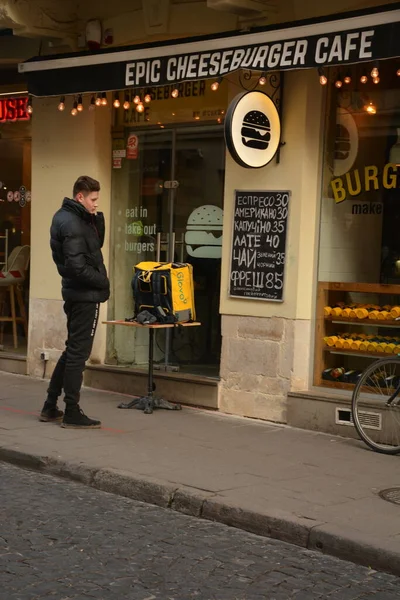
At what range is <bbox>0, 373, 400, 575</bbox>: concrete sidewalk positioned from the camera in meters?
5.94

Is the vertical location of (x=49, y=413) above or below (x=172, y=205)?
below

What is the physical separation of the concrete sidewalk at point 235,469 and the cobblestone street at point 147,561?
12cm

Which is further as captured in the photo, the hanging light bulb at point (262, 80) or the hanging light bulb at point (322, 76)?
the hanging light bulb at point (262, 80)

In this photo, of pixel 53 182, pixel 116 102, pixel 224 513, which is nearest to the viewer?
pixel 224 513

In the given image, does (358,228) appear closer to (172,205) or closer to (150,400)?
(172,205)

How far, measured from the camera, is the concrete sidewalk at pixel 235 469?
5.94m

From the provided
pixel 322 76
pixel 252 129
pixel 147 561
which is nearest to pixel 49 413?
pixel 252 129

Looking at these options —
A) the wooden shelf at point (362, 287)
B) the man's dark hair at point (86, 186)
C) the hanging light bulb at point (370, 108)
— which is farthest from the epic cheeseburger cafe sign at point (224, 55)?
the wooden shelf at point (362, 287)

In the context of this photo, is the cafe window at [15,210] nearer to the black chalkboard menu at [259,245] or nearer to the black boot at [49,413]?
the black boot at [49,413]

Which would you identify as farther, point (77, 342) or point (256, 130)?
point (256, 130)

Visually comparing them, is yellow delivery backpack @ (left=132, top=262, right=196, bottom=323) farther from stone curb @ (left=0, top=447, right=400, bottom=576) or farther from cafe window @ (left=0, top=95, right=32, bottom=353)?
cafe window @ (left=0, top=95, right=32, bottom=353)

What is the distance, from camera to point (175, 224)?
10609mm

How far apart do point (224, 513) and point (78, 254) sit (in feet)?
9.74

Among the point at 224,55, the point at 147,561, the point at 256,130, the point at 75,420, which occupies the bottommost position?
the point at 147,561
